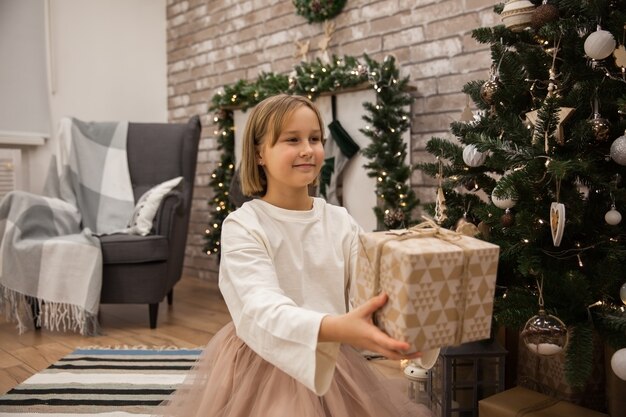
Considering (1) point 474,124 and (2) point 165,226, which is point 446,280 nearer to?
(1) point 474,124

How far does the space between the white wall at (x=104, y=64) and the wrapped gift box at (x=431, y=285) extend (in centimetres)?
393

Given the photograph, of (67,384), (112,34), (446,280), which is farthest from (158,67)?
(446,280)

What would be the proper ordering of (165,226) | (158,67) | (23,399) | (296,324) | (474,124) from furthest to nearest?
1. (158,67)
2. (165,226)
3. (23,399)
4. (474,124)
5. (296,324)

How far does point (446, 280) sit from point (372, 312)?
0.13 meters

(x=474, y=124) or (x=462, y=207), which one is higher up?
(x=474, y=124)

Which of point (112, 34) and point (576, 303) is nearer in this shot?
point (576, 303)

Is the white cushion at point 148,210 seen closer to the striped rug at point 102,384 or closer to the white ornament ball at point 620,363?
the striped rug at point 102,384

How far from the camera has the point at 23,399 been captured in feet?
6.77

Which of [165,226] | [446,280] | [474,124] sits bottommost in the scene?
[165,226]

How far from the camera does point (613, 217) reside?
1.37 meters

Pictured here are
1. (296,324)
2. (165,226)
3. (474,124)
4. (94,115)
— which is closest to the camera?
(296,324)

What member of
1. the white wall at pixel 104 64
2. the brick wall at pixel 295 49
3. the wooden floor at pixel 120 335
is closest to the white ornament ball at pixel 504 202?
the brick wall at pixel 295 49

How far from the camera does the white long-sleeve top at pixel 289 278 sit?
99cm

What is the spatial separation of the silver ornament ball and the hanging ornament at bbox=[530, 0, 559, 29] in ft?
1.28
